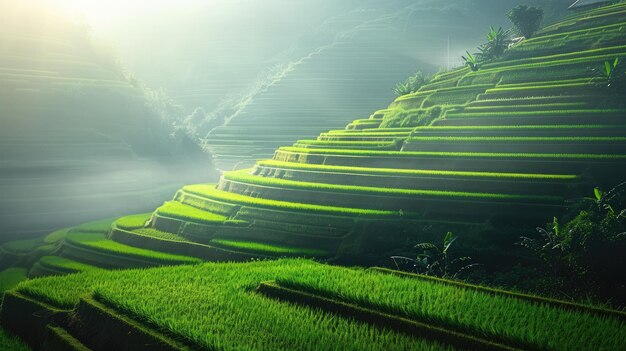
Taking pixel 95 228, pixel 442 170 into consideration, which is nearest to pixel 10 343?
pixel 442 170

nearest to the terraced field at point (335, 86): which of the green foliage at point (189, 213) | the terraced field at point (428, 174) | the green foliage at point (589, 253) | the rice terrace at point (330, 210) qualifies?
the rice terrace at point (330, 210)

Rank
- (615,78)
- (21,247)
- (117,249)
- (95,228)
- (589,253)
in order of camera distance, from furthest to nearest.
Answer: (21,247)
(95,228)
(117,249)
(615,78)
(589,253)

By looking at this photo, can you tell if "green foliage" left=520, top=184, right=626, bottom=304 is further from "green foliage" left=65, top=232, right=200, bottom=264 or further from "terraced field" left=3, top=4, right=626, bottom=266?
"green foliage" left=65, top=232, right=200, bottom=264

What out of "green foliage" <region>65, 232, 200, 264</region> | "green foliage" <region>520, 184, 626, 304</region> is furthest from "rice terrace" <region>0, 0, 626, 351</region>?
"green foliage" <region>65, 232, 200, 264</region>

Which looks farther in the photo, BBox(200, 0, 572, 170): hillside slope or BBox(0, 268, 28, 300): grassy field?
BBox(200, 0, 572, 170): hillside slope

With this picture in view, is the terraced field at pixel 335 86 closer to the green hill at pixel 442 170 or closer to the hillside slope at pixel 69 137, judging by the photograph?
the hillside slope at pixel 69 137

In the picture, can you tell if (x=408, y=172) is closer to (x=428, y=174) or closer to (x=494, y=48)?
(x=428, y=174)
